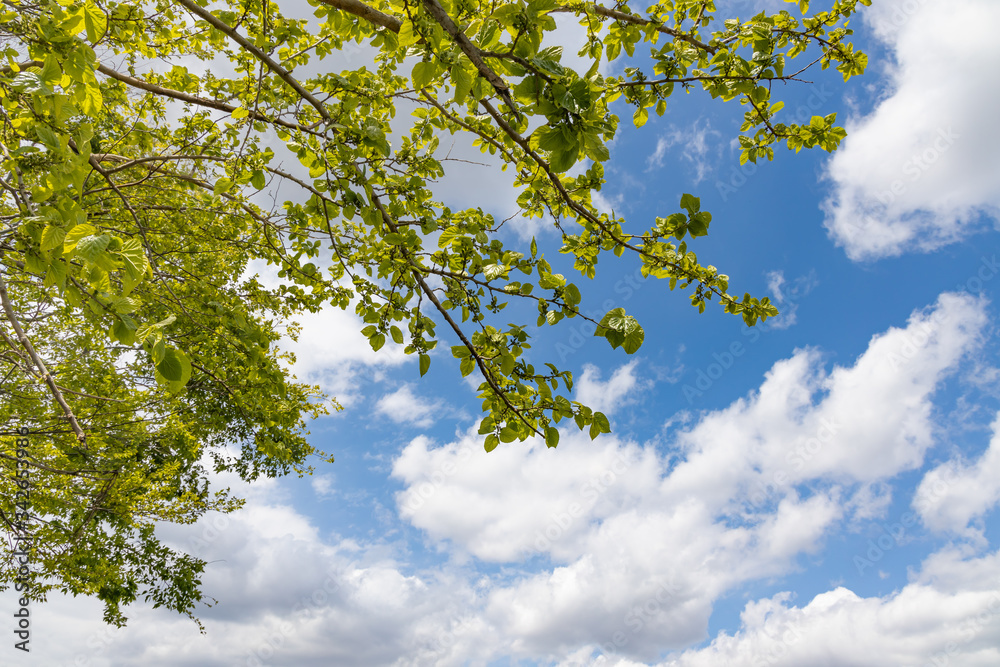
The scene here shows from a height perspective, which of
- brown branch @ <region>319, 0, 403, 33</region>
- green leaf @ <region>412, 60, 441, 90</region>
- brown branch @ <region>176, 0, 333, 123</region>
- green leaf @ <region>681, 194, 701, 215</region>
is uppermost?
brown branch @ <region>176, 0, 333, 123</region>

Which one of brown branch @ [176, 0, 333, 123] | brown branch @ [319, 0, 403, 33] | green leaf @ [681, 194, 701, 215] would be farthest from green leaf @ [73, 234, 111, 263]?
green leaf @ [681, 194, 701, 215]

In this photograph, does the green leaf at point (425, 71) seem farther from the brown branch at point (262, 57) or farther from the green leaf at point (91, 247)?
the brown branch at point (262, 57)

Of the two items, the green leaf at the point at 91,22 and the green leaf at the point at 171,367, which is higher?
the green leaf at the point at 91,22

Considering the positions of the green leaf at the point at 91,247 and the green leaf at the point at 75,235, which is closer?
the green leaf at the point at 91,247

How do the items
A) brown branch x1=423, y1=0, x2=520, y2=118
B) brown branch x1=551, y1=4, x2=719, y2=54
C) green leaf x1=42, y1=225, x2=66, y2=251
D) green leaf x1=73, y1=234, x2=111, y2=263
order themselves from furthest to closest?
brown branch x1=551, y1=4, x2=719, y2=54, green leaf x1=42, y1=225, x2=66, y2=251, brown branch x1=423, y1=0, x2=520, y2=118, green leaf x1=73, y1=234, x2=111, y2=263

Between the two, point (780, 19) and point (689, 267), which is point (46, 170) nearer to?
point (689, 267)

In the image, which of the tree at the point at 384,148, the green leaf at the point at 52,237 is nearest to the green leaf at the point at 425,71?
the tree at the point at 384,148

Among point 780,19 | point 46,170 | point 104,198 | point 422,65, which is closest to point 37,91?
point 46,170

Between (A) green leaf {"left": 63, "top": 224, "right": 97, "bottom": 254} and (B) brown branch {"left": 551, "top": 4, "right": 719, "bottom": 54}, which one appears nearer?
(A) green leaf {"left": 63, "top": 224, "right": 97, "bottom": 254}

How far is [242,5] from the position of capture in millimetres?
4273

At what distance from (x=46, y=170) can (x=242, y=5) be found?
2.76m

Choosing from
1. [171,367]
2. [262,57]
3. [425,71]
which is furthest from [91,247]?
[262,57]

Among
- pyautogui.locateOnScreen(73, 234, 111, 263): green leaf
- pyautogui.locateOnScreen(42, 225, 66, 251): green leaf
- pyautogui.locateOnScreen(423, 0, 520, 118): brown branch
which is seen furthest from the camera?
pyautogui.locateOnScreen(42, 225, 66, 251): green leaf

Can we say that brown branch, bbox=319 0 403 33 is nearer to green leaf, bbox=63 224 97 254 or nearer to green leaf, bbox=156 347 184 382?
green leaf, bbox=63 224 97 254
